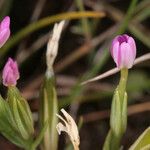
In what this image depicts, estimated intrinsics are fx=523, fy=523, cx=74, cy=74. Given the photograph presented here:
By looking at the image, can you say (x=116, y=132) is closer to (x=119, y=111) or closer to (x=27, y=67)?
(x=119, y=111)

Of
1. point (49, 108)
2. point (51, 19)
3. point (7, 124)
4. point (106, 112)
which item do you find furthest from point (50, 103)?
point (106, 112)

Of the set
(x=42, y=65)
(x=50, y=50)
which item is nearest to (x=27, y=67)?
(x=42, y=65)

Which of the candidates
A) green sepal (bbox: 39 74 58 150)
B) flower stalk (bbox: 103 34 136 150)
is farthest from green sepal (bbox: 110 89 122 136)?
green sepal (bbox: 39 74 58 150)

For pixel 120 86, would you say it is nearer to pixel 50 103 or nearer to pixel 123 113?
pixel 123 113

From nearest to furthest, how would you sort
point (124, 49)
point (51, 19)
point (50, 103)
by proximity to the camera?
1. point (124, 49)
2. point (50, 103)
3. point (51, 19)

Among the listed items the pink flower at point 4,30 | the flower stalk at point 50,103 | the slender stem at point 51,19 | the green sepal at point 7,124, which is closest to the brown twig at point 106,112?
the slender stem at point 51,19

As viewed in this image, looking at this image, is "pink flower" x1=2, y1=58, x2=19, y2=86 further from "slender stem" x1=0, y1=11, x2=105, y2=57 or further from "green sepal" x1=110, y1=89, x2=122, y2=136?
"slender stem" x1=0, y1=11, x2=105, y2=57
